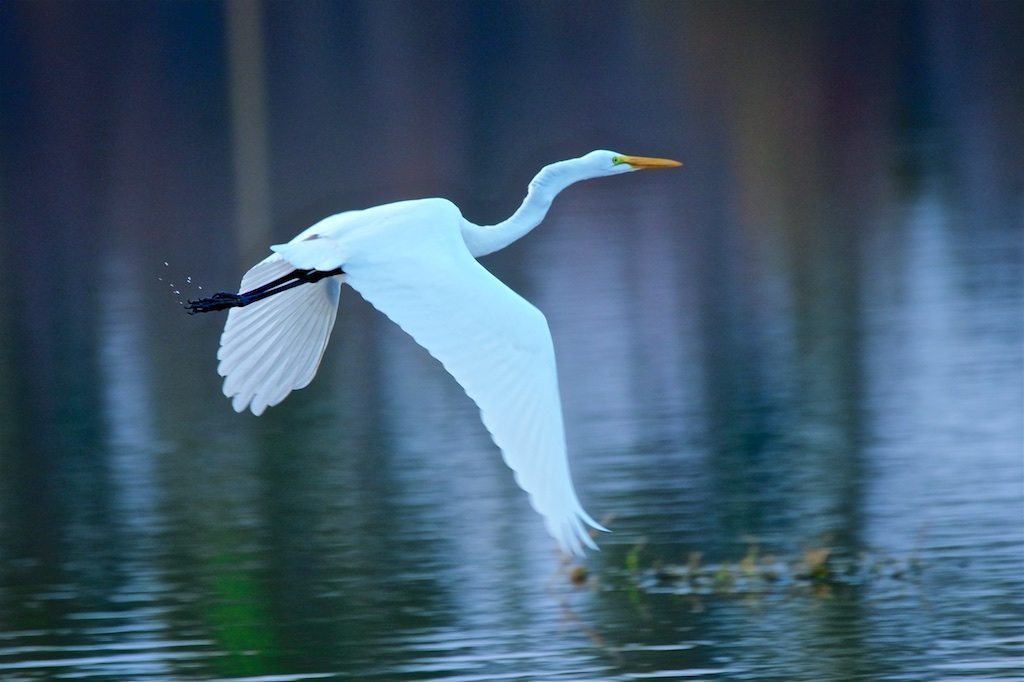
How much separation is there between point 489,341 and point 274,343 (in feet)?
4.61

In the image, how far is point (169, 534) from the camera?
9312mm

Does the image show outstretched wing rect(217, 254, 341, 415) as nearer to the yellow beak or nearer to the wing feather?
the wing feather

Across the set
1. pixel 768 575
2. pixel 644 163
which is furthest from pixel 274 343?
pixel 768 575

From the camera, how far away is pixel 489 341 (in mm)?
6105

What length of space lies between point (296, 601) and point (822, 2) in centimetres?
2226

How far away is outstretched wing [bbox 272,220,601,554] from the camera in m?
5.65

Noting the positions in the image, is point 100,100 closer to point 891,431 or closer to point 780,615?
point 891,431

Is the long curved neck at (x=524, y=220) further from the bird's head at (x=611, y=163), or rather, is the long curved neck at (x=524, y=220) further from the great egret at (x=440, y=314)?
the bird's head at (x=611, y=163)

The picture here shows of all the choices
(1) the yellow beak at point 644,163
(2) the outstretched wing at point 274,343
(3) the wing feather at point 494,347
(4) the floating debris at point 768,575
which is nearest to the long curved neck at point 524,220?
(1) the yellow beak at point 644,163

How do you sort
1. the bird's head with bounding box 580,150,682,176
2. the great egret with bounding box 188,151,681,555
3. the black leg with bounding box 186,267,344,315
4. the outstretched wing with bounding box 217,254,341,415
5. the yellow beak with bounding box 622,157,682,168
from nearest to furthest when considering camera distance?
the great egret with bounding box 188,151,681,555, the black leg with bounding box 186,267,344,315, the outstretched wing with bounding box 217,254,341,415, the bird's head with bounding box 580,150,682,176, the yellow beak with bounding box 622,157,682,168

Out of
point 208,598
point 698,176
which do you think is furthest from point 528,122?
point 208,598

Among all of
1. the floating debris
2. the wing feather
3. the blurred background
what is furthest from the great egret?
the floating debris

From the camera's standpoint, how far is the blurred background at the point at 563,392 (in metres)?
7.81

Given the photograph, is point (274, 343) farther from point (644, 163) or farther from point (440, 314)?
point (644, 163)
